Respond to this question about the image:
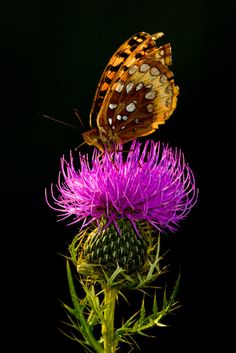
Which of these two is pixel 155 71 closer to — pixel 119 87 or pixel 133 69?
pixel 133 69

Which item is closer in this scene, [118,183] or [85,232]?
[118,183]

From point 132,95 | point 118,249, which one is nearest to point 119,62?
point 132,95

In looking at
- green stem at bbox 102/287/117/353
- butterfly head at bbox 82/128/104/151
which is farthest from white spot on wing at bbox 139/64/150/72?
green stem at bbox 102/287/117/353

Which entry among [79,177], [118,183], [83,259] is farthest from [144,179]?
[83,259]

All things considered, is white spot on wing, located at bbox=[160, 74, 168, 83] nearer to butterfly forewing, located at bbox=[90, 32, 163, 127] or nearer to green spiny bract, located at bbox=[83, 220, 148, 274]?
butterfly forewing, located at bbox=[90, 32, 163, 127]

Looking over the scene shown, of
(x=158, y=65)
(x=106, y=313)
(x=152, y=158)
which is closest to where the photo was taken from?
(x=106, y=313)

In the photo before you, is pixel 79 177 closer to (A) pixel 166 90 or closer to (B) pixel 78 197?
(B) pixel 78 197

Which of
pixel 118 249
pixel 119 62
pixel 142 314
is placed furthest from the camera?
pixel 119 62
